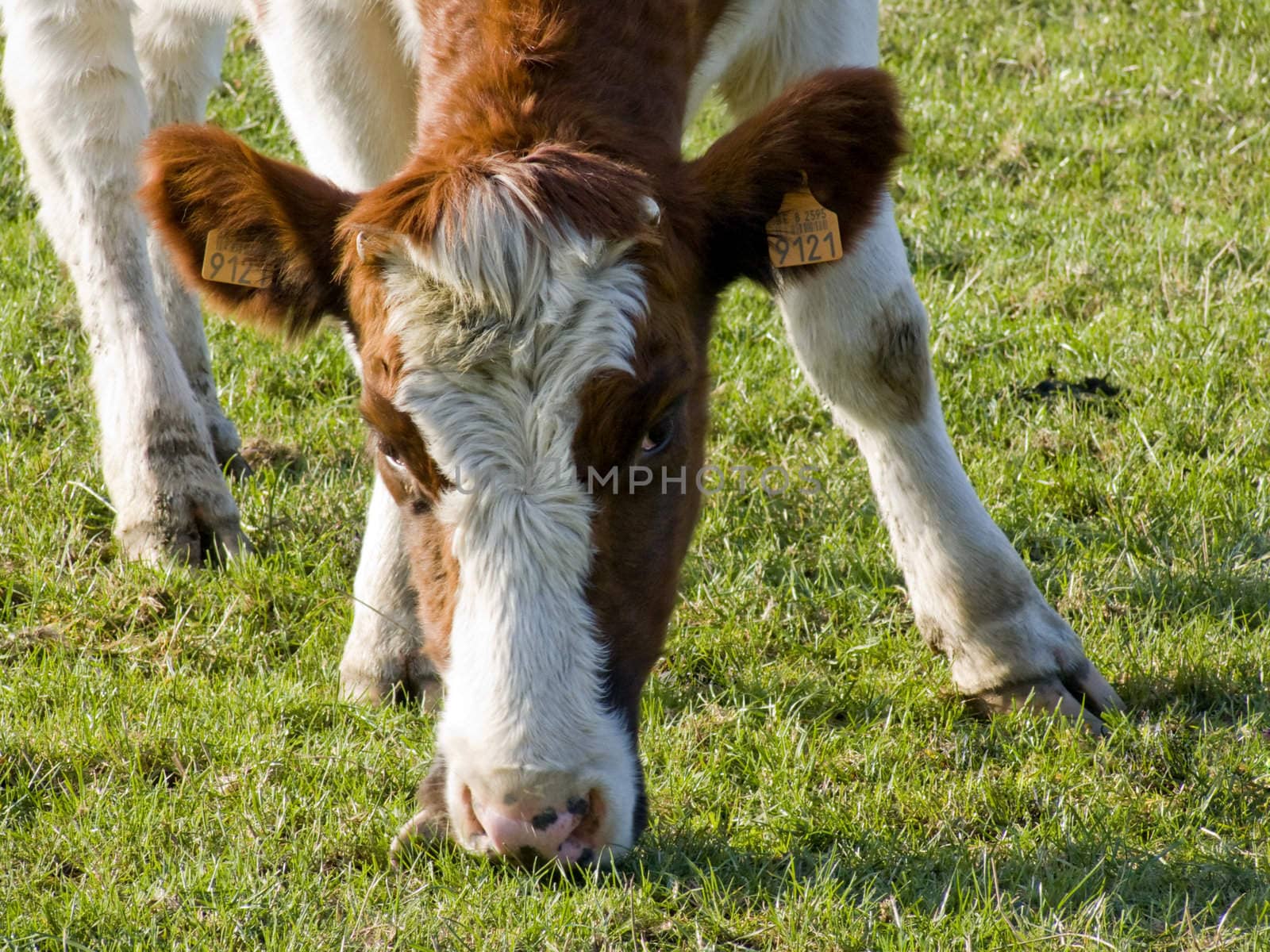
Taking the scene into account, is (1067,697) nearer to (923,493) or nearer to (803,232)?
(923,493)

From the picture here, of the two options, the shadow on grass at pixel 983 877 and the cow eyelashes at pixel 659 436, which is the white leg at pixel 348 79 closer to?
the cow eyelashes at pixel 659 436

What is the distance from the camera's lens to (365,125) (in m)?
4.36

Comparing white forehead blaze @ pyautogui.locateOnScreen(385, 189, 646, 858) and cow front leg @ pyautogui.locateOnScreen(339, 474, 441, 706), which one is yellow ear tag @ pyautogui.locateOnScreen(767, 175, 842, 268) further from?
cow front leg @ pyautogui.locateOnScreen(339, 474, 441, 706)

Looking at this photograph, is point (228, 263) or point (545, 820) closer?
point (545, 820)

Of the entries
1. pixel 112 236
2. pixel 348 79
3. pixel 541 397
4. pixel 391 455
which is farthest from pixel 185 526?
pixel 541 397

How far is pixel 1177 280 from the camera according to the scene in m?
6.38

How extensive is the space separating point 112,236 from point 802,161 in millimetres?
2986

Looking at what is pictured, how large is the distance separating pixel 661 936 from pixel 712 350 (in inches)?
130

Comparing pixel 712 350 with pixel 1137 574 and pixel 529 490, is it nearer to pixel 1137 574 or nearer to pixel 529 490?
pixel 1137 574

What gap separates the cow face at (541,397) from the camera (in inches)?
118

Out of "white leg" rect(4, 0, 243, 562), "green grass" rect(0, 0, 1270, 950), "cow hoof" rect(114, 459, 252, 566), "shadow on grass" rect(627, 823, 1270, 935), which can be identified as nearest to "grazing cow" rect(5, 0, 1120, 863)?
"green grass" rect(0, 0, 1270, 950)

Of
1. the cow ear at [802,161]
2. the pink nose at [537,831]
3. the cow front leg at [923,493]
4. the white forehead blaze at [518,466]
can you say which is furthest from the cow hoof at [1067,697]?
the pink nose at [537,831]

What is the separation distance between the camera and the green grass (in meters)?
3.31

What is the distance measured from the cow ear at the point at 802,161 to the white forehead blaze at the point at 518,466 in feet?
1.56
